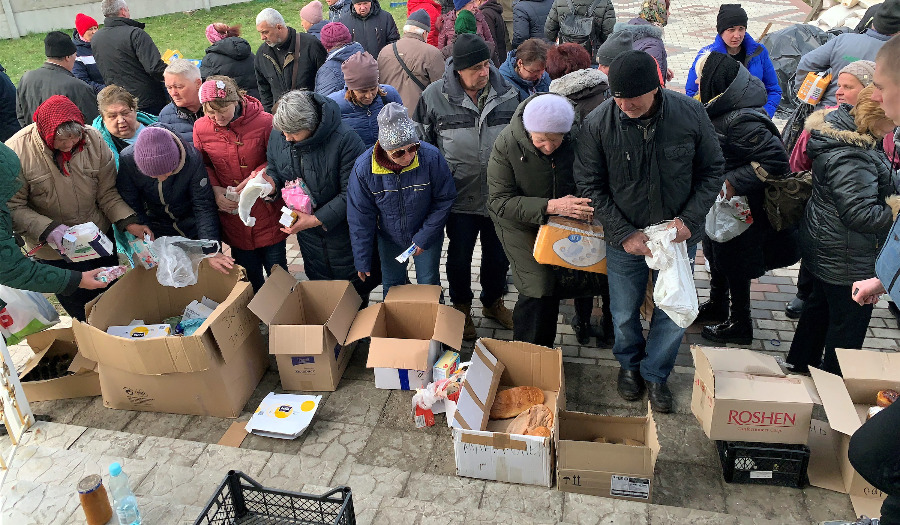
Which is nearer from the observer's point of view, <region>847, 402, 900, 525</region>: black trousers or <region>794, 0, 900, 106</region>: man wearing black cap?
<region>847, 402, 900, 525</region>: black trousers

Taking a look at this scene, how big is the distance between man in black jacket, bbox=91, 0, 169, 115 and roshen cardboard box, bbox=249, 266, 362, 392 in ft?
11.1

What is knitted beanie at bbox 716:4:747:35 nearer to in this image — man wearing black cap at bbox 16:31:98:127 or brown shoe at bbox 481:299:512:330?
brown shoe at bbox 481:299:512:330

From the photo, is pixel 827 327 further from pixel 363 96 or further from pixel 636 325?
pixel 363 96

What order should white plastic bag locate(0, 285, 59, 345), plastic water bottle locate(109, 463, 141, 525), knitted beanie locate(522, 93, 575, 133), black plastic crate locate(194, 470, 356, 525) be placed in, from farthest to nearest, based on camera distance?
1. white plastic bag locate(0, 285, 59, 345)
2. knitted beanie locate(522, 93, 575, 133)
3. plastic water bottle locate(109, 463, 141, 525)
4. black plastic crate locate(194, 470, 356, 525)

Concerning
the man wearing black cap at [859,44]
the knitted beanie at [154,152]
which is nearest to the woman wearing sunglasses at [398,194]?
the knitted beanie at [154,152]

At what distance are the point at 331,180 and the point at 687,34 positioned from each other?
37.6 feet

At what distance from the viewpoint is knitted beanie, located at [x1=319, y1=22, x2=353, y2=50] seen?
19.1ft

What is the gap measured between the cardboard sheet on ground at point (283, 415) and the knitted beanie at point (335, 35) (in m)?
3.28

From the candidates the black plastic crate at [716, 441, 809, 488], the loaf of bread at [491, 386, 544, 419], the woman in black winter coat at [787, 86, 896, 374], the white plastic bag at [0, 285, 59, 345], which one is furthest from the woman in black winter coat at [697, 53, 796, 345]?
the white plastic bag at [0, 285, 59, 345]

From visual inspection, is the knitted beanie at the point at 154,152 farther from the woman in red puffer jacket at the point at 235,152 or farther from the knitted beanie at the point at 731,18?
the knitted beanie at the point at 731,18

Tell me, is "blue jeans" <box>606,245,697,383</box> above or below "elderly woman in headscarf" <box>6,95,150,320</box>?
below

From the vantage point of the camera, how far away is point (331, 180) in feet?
14.1

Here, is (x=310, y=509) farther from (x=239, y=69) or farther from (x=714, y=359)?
(x=239, y=69)

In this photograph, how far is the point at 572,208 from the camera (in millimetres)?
3598
